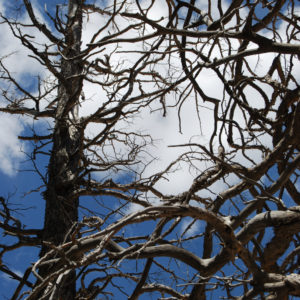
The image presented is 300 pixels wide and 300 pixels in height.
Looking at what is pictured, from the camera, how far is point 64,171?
5.40m

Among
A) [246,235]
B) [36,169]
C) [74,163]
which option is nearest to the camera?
Answer: [246,235]

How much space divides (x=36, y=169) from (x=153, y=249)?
250 centimetres

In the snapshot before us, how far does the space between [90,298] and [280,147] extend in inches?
88.3

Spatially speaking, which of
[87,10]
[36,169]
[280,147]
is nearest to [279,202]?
[280,147]

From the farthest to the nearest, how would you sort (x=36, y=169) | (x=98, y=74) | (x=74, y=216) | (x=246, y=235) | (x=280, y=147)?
(x=98, y=74), (x=74, y=216), (x=36, y=169), (x=280, y=147), (x=246, y=235)

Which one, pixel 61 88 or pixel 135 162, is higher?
pixel 61 88

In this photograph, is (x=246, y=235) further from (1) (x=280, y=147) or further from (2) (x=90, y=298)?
(2) (x=90, y=298)

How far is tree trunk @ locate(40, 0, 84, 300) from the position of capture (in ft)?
15.9

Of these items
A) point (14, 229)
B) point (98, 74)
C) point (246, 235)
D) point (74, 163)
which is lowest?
point (246, 235)

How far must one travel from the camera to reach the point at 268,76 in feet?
11.2

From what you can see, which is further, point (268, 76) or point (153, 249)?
point (268, 76)

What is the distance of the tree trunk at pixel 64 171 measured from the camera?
484 cm

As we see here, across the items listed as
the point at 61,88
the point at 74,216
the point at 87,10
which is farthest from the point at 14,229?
the point at 87,10

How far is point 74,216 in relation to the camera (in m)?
5.17
